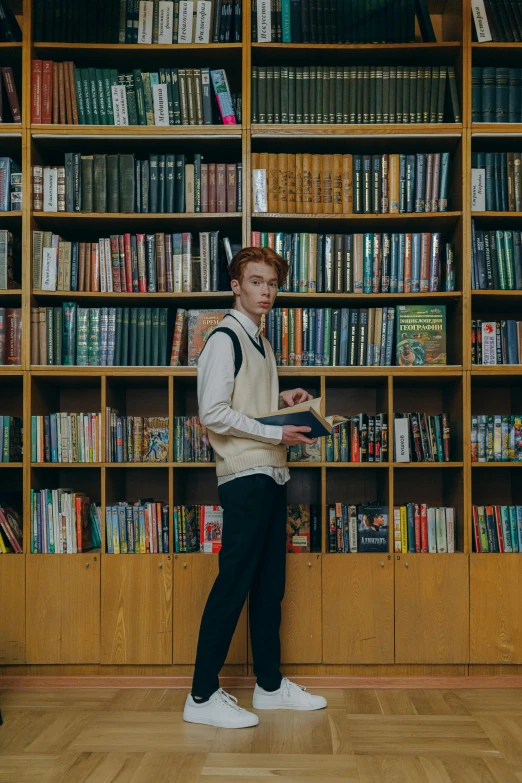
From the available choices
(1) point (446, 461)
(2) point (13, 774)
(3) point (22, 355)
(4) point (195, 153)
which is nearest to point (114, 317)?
(3) point (22, 355)

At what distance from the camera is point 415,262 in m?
3.29

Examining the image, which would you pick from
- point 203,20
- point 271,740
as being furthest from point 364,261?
point 271,740

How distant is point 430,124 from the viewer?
10.7ft

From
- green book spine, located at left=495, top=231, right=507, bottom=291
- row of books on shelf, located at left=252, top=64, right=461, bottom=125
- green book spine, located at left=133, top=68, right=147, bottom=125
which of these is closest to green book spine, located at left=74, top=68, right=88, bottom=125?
green book spine, located at left=133, top=68, right=147, bottom=125

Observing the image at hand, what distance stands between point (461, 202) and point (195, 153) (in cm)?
119

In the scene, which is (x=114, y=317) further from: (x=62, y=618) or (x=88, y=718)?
(x=88, y=718)

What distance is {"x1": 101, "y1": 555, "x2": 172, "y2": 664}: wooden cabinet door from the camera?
10.4ft

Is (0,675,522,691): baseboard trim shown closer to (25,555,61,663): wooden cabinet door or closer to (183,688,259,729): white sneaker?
(25,555,61,663): wooden cabinet door

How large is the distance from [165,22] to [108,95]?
382mm

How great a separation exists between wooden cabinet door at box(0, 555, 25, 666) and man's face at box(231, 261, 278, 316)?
1.40 m

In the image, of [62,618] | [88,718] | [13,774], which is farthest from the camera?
[62,618]

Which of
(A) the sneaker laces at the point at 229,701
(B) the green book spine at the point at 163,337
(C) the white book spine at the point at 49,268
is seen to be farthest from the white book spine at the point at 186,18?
(A) the sneaker laces at the point at 229,701

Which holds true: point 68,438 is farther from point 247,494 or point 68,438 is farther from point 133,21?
point 133,21

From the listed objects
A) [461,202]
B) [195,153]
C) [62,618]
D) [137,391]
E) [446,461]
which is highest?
[195,153]
